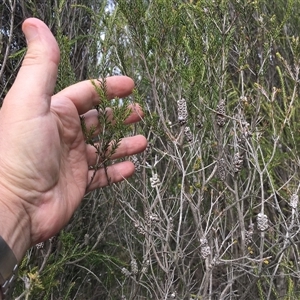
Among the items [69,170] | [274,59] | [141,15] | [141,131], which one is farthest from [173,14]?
[274,59]

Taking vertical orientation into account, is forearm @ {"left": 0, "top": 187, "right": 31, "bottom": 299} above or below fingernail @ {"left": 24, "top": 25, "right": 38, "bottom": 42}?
below

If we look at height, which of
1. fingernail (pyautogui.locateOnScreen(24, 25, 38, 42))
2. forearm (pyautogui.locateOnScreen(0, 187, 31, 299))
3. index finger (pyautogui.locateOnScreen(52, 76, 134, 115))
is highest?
fingernail (pyautogui.locateOnScreen(24, 25, 38, 42))

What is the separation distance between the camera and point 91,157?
2342mm

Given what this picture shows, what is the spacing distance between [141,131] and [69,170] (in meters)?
0.65

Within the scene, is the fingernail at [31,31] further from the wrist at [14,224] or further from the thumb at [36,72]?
the wrist at [14,224]

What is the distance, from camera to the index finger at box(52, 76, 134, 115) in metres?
2.18

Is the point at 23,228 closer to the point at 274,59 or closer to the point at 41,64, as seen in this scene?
the point at 41,64

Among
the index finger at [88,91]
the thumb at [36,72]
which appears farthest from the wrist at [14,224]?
the index finger at [88,91]

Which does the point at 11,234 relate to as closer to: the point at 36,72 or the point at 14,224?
the point at 14,224

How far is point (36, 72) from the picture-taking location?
5.94 ft

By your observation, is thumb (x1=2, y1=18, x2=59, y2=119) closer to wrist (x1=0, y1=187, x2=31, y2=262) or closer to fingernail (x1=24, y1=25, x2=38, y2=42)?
fingernail (x1=24, y1=25, x2=38, y2=42)

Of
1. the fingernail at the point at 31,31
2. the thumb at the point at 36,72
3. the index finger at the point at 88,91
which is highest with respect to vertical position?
the fingernail at the point at 31,31

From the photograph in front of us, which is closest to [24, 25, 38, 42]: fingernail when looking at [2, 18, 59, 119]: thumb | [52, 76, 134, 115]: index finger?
[2, 18, 59, 119]: thumb

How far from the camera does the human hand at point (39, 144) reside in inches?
71.7
